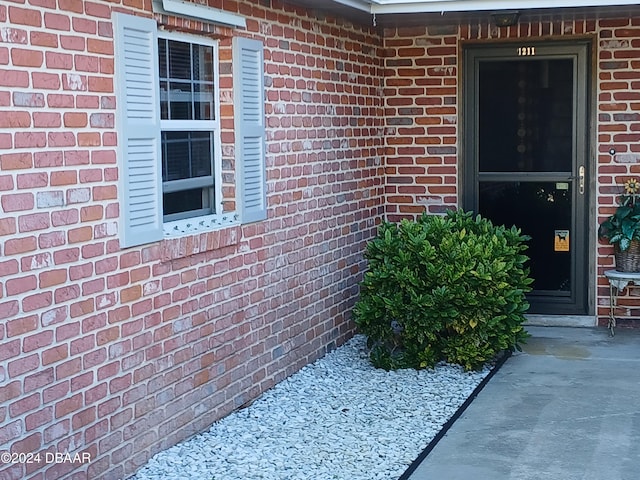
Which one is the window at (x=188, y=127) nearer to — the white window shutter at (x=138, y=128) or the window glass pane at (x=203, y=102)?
the window glass pane at (x=203, y=102)

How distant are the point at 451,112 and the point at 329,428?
404 centimetres

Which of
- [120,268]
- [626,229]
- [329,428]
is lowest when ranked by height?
[329,428]

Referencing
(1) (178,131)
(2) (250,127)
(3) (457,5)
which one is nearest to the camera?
(1) (178,131)

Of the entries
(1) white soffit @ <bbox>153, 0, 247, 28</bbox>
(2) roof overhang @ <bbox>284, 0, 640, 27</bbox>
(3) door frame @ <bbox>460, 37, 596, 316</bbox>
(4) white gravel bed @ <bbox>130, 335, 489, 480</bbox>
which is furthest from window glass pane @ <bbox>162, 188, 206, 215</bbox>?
(3) door frame @ <bbox>460, 37, 596, 316</bbox>

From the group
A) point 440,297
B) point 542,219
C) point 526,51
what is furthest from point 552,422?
point 526,51

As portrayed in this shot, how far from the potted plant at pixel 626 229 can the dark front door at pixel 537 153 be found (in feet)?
1.06

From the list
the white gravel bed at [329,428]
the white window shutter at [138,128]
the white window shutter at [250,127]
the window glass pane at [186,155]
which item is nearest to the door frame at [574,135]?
the white gravel bed at [329,428]

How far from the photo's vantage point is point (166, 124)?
5516 millimetres

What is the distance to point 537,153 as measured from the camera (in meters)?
9.01

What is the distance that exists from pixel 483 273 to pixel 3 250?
12.6ft

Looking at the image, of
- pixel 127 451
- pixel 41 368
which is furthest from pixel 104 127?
pixel 127 451

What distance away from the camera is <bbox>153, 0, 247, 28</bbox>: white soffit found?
520cm

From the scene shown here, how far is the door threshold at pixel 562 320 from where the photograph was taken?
29.3 feet

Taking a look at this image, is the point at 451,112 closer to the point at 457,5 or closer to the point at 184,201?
the point at 457,5
